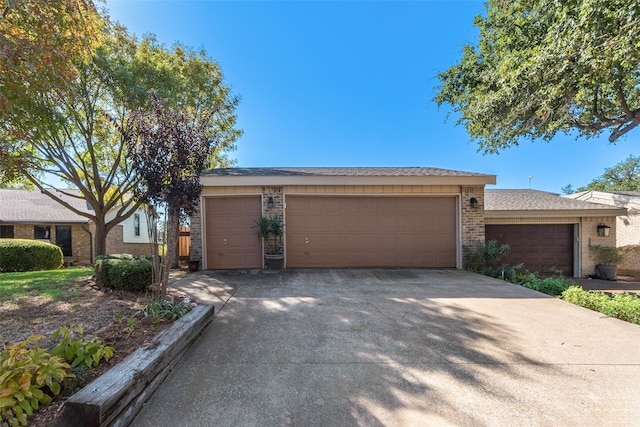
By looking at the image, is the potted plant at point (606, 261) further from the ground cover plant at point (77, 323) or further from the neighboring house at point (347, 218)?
the ground cover plant at point (77, 323)

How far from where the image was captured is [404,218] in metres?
8.54

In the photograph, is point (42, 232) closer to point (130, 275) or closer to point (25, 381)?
point (130, 275)

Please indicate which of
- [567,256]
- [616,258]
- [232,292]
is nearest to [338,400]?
[232,292]

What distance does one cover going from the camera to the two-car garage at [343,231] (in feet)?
27.2

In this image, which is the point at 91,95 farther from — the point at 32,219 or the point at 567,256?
the point at 567,256

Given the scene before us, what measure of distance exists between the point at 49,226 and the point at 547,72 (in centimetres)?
1994

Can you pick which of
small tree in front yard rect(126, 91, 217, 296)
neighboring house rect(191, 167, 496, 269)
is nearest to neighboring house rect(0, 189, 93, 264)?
neighboring house rect(191, 167, 496, 269)

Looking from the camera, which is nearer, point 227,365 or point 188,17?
point 227,365

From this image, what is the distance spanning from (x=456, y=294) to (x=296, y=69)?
902 centimetres

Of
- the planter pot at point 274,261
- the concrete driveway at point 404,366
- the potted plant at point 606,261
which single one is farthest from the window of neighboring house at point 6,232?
the potted plant at point 606,261

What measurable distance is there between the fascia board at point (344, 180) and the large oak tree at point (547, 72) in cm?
139

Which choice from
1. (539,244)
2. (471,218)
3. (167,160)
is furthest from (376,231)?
(539,244)

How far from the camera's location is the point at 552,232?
10094 mm

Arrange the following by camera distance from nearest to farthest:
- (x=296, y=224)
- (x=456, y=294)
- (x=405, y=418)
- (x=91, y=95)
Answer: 1. (x=405, y=418)
2. (x=456, y=294)
3. (x=91, y=95)
4. (x=296, y=224)
